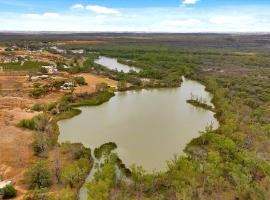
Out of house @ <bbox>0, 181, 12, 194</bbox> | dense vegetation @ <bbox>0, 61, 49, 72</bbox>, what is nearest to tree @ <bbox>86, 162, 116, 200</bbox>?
house @ <bbox>0, 181, 12, 194</bbox>

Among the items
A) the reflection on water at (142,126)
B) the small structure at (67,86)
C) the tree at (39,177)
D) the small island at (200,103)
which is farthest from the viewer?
the small structure at (67,86)

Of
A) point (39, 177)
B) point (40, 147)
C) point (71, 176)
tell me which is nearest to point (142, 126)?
point (40, 147)

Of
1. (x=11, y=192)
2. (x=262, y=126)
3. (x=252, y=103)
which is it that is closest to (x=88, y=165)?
(x=11, y=192)

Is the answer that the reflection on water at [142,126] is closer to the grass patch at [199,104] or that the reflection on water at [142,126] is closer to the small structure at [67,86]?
the grass patch at [199,104]

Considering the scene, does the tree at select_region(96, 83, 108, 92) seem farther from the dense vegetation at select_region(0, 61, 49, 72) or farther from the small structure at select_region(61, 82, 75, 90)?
the dense vegetation at select_region(0, 61, 49, 72)

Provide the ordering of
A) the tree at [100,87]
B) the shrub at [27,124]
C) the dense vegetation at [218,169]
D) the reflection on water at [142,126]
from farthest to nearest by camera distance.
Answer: the tree at [100,87], the shrub at [27,124], the reflection on water at [142,126], the dense vegetation at [218,169]

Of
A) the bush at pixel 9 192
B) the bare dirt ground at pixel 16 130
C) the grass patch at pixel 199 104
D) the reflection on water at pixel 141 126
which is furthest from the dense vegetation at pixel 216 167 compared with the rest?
the bare dirt ground at pixel 16 130

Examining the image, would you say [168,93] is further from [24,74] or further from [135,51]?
[135,51]
